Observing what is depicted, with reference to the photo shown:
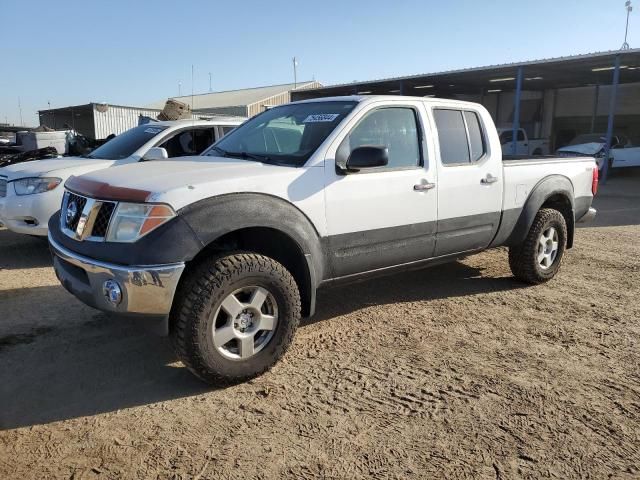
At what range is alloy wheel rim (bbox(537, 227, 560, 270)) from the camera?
5469mm

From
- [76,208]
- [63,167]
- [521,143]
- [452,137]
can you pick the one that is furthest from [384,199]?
[521,143]

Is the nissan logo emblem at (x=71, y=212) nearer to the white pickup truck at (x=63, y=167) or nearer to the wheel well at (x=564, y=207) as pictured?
the white pickup truck at (x=63, y=167)

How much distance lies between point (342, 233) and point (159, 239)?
53.0 inches

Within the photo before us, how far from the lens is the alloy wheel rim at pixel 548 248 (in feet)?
17.9

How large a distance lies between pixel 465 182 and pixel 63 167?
484 centimetres

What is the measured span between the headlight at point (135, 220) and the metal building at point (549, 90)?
58.2ft

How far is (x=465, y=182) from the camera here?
4.52 metres

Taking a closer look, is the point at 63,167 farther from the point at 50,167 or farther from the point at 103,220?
the point at 103,220

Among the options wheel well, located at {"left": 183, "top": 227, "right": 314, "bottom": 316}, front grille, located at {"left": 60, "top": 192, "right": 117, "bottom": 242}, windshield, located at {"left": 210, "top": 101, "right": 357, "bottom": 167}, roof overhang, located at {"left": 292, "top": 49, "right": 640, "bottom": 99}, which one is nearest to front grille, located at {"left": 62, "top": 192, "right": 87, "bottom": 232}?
front grille, located at {"left": 60, "top": 192, "right": 117, "bottom": 242}

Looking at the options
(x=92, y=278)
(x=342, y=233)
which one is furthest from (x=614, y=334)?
(x=92, y=278)

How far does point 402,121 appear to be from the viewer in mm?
4223

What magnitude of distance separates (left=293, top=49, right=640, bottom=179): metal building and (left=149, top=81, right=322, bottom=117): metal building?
376 inches

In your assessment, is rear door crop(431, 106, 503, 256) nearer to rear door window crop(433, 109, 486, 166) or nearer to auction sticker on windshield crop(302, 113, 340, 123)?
rear door window crop(433, 109, 486, 166)

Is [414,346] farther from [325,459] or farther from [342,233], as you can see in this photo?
[325,459]
